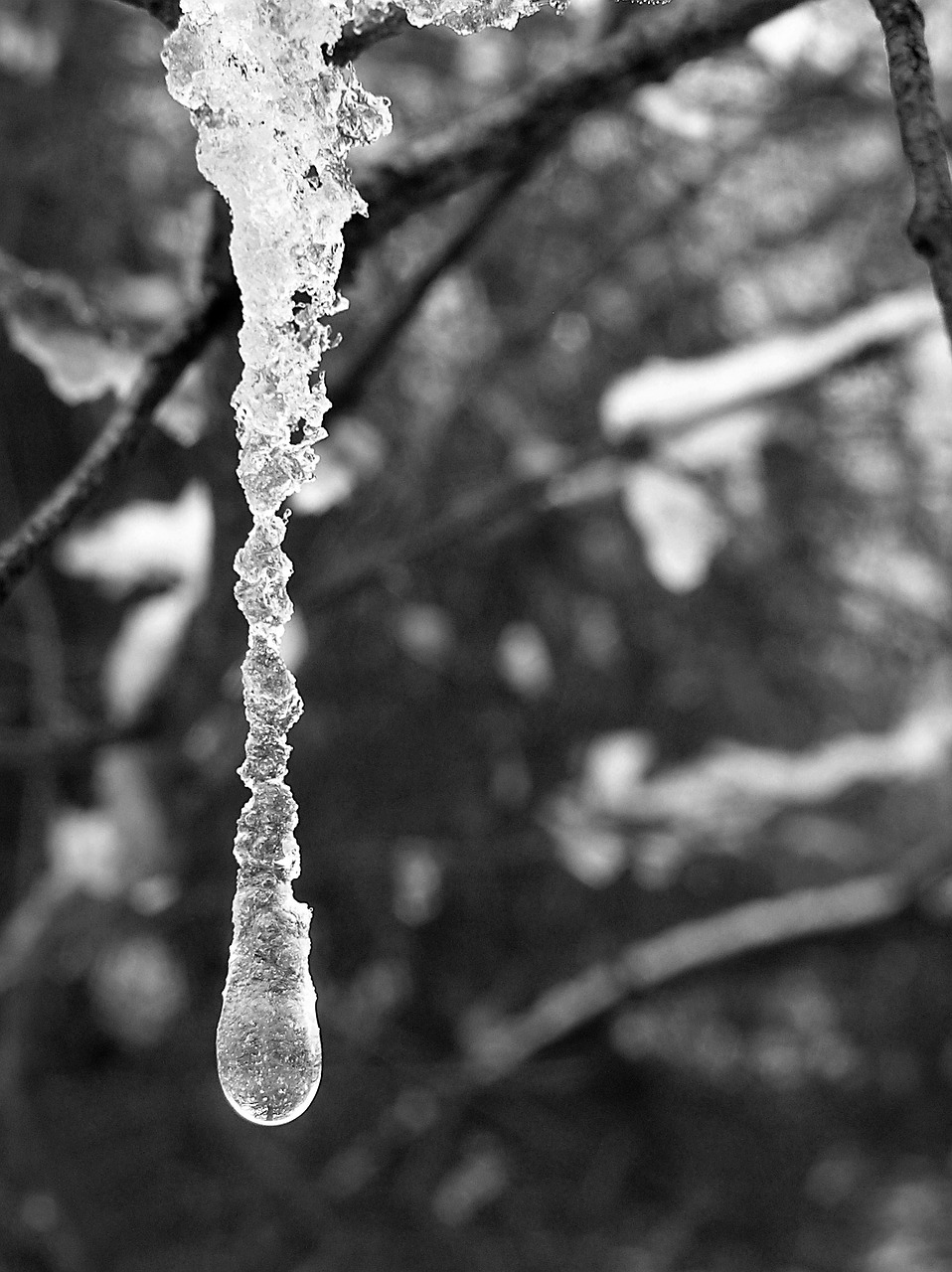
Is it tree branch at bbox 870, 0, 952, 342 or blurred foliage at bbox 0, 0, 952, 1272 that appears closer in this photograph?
tree branch at bbox 870, 0, 952, 342

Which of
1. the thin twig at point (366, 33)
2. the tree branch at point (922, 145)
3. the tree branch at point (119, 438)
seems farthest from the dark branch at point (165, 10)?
the tree branch at point (922, 145)

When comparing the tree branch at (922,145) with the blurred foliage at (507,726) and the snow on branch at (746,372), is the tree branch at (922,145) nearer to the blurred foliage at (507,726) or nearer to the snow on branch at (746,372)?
the snow on branch at (746,372)

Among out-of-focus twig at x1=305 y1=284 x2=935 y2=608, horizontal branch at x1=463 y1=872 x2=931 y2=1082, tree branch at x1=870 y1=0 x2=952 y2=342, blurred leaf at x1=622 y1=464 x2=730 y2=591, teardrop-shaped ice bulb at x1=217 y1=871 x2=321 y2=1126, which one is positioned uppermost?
out-of-focus twig at x1=305 y1=284 x2=935 y2=608

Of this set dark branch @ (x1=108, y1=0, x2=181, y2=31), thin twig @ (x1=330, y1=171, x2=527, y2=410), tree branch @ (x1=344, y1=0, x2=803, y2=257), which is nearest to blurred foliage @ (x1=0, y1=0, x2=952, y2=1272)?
thin twig @ (x1=330, y1=171, x2=527, y2=410)

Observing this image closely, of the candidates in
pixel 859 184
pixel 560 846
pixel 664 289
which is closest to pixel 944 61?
pixel 859 184

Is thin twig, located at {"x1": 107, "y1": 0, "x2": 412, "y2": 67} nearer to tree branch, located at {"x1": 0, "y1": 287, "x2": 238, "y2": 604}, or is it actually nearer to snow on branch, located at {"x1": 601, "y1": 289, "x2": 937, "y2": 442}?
tree branch, located at {"x1": 0, "y1": 287, "x2": 238, "y2": 604}

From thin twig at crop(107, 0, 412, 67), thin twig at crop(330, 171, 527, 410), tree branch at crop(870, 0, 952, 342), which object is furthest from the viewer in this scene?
thin twig at crop(330, 171, 527, 410)

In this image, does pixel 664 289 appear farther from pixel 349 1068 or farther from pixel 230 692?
pixel 349 1068

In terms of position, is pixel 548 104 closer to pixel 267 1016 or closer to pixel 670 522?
pixel 267 1016

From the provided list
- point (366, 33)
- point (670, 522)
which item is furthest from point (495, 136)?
point (670, 522)
